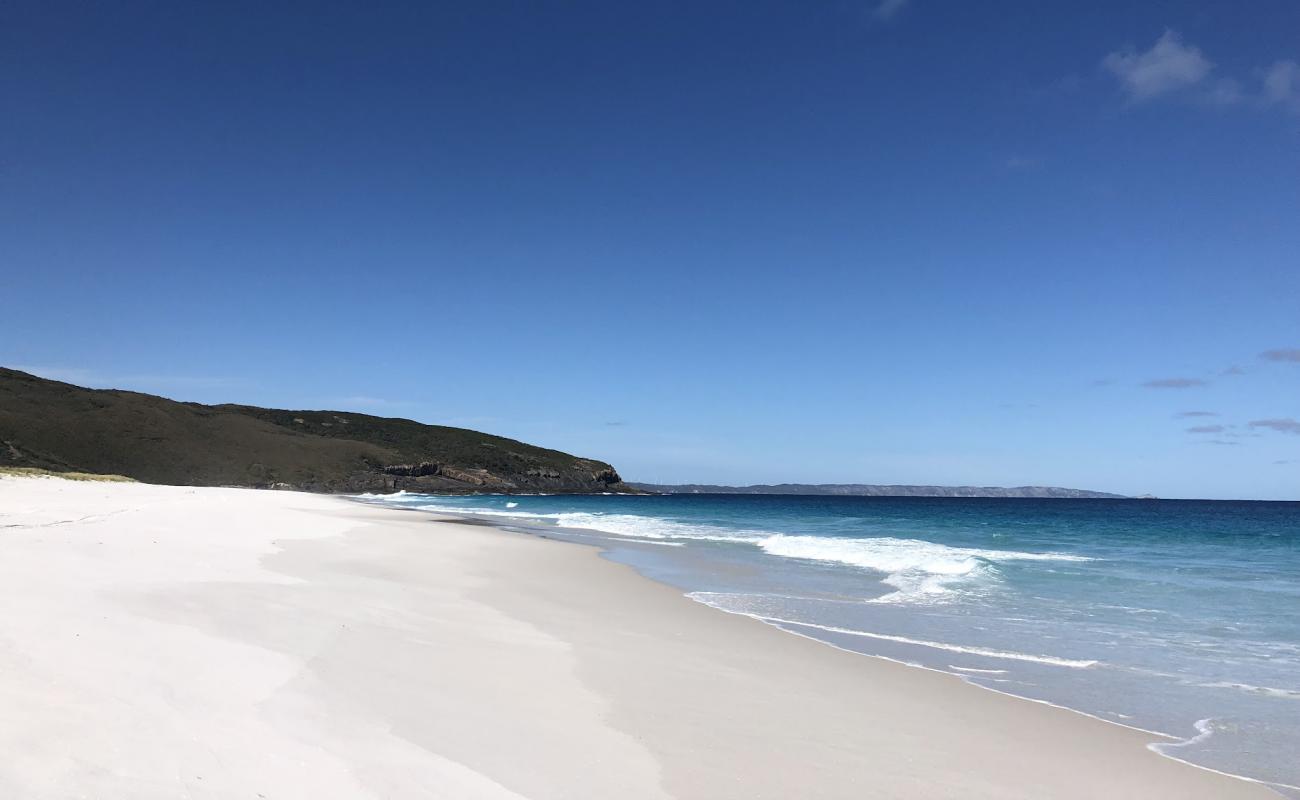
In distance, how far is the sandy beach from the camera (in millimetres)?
3904

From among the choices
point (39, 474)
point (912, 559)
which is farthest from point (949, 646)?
point (39, 474)

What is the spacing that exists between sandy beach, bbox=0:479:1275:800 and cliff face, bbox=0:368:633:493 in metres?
63.3

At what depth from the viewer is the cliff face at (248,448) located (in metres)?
71.1

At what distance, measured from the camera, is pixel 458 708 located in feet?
17.8

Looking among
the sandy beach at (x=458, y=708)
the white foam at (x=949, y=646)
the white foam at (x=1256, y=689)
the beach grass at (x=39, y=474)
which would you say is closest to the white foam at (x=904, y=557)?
the white foam at (x=949, y=646)

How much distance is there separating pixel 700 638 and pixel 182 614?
557cm

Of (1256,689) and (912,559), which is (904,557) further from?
(1256,689)

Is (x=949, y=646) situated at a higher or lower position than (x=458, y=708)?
lower

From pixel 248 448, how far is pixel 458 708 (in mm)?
96099

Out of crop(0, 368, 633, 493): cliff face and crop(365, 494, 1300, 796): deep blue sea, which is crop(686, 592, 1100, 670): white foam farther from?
crop(0, 368, 633, 493): cliff face

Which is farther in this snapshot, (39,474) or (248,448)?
(248,448)

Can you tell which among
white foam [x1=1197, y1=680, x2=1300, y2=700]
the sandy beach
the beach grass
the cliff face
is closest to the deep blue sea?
white foam [x1=1197, y1=680, x2=1300, y2=700]

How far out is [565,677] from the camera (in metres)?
6.73

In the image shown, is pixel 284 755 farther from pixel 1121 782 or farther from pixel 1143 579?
pixel 1143 579
